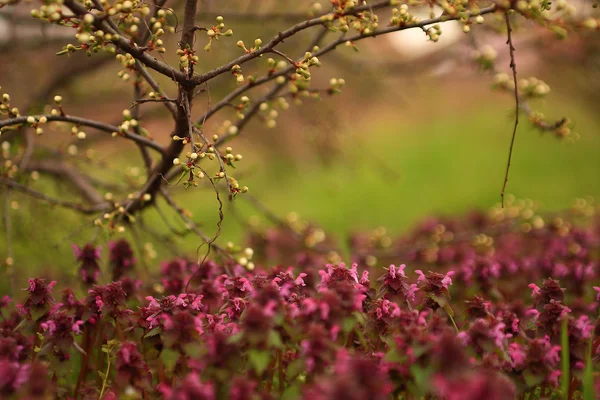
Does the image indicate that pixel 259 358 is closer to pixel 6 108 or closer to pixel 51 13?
pixel 51 13

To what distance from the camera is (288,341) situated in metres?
1.96

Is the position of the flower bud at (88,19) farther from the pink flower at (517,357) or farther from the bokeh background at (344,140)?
the pink flower at (517,357)

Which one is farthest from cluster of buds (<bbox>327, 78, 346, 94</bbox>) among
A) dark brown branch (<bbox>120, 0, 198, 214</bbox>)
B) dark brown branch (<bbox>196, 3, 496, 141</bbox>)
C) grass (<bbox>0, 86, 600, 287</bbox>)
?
grass (<bbox>0, 86, 600, 287</bbox>)

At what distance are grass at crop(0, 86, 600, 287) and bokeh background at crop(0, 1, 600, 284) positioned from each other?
0.12 feet

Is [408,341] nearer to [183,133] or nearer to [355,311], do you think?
[355,311]

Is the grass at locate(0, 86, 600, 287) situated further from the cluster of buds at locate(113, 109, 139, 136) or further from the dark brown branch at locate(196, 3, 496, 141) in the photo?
the cluster of buds at locate(113, 109, 139, 136)

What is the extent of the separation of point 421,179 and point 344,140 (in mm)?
4240

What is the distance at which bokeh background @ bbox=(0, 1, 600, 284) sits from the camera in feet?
15.3

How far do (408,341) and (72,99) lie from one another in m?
4.33

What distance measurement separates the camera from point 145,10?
205 centimetres

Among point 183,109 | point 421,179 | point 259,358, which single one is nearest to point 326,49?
point 183,109

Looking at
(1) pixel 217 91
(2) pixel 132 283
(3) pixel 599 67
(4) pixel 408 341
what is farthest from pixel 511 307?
(3) pixel 599 67

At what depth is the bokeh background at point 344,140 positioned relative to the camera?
4660 millimetres

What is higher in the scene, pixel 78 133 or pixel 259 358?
pixel 78 133
